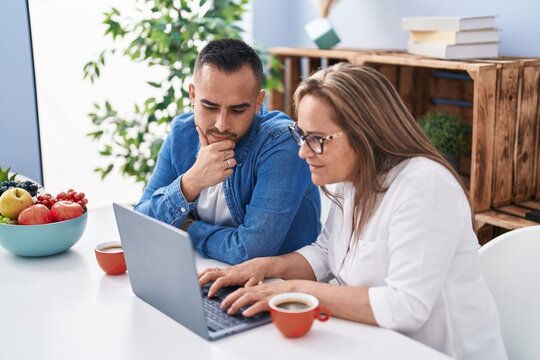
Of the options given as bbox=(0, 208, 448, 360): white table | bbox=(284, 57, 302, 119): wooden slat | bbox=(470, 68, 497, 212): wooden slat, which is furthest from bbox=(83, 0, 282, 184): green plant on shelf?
bbox=(0, 208, 448, 360): white table

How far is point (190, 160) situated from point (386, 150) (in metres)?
0.70

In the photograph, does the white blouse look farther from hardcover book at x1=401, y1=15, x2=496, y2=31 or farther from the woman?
hardcover book at x1=401, y1=15, x2=496, y2=31

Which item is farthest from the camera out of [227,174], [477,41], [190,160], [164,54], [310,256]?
[164,54]

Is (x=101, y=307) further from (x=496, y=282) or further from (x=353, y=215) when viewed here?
(x=496, y=282)

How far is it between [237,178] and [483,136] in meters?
0.95

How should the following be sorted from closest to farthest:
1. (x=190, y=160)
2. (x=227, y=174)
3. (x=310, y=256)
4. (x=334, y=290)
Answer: (x=334, y=290)
(x=310, y=256)
(x=227, y=174)
(x=190, y=160)

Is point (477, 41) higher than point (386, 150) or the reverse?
higher

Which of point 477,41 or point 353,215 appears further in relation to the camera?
point 477,41

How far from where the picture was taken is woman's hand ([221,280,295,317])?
1328 mm

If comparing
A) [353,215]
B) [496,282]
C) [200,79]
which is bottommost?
[496,282]

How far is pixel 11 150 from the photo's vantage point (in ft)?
10.2

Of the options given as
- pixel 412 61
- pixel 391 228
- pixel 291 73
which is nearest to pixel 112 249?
pixel 391 228

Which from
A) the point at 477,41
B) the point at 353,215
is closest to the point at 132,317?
the point at 353,215

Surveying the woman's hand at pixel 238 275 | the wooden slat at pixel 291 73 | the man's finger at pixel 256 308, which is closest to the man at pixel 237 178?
the woman's hand at pixel 238 275
